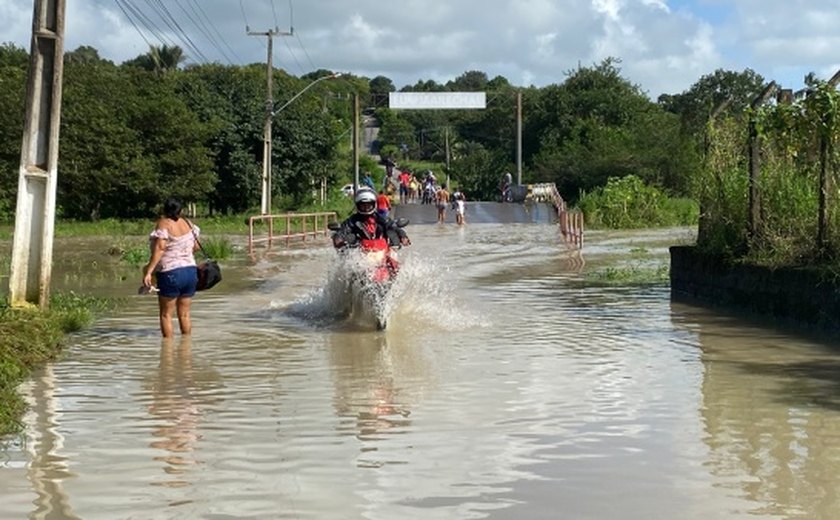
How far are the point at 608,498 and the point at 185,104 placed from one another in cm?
4723

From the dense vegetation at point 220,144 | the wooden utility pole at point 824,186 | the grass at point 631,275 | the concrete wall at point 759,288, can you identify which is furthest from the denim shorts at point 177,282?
the dense vegetation at point 220,144

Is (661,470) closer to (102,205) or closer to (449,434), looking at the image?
(449,434)

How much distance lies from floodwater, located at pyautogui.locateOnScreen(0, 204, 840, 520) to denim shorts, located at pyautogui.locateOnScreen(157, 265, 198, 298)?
56 cm

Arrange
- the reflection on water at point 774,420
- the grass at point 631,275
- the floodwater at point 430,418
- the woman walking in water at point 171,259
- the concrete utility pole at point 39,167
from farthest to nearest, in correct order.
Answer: the grass at point 631,275
the concrete utility pole at point 39,167
the woman walking in water at point 171,259
the reflection on water at point 774,420
the floodwater at point 430,418

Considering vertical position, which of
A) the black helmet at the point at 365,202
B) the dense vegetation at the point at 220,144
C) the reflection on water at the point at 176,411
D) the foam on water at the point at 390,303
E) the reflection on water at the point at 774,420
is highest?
the dense vegetation at the point at 220,144

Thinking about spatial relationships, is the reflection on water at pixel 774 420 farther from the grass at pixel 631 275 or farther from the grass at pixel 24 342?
the grass at pixel 631 275

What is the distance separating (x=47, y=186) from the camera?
1348cm

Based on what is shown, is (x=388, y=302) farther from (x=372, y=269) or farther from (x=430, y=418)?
(x=430, y=418)

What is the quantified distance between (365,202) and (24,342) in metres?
4.38

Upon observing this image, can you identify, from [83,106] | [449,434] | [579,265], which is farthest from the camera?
[83,106]

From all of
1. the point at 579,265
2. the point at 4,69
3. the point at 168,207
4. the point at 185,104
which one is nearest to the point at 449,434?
the point at 168,207

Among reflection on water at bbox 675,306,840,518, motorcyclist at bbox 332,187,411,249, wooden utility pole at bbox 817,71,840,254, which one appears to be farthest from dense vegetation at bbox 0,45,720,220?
reflection on water at bbox 675,306,840,518

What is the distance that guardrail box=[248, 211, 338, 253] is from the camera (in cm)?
3221

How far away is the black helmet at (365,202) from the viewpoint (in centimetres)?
1389
